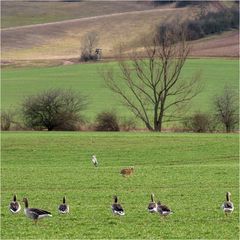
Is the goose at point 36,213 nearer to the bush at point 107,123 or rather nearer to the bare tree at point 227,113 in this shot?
the bush at point 107,123

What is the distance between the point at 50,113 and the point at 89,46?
2115 inches

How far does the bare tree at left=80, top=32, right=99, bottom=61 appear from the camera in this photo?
106244mm

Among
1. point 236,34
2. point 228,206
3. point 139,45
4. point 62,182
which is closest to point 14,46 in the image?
point 139,45

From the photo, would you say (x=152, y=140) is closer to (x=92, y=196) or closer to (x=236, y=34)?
(x=92, y=196)

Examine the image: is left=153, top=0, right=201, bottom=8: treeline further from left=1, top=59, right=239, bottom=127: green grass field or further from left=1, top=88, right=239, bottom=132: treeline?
left=1, top=88, right=239, bottom=132: treeline

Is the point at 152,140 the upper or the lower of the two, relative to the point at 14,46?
lower

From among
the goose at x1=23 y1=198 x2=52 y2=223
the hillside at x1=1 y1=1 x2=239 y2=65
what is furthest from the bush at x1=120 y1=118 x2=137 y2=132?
the hillside at x1=1 y1=1 x2=239 y2=65

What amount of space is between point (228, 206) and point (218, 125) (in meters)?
38.3

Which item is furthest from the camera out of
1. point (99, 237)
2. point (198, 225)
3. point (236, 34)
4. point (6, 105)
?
point (236, 34)

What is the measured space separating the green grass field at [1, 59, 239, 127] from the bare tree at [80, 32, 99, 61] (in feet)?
19.8

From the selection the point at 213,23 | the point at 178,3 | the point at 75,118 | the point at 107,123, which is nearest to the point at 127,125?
the point at 107,123

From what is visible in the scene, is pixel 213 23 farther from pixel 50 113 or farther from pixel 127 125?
pixel 50 113

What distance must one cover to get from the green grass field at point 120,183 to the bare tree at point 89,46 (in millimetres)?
58530

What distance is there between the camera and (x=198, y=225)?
679 inches
